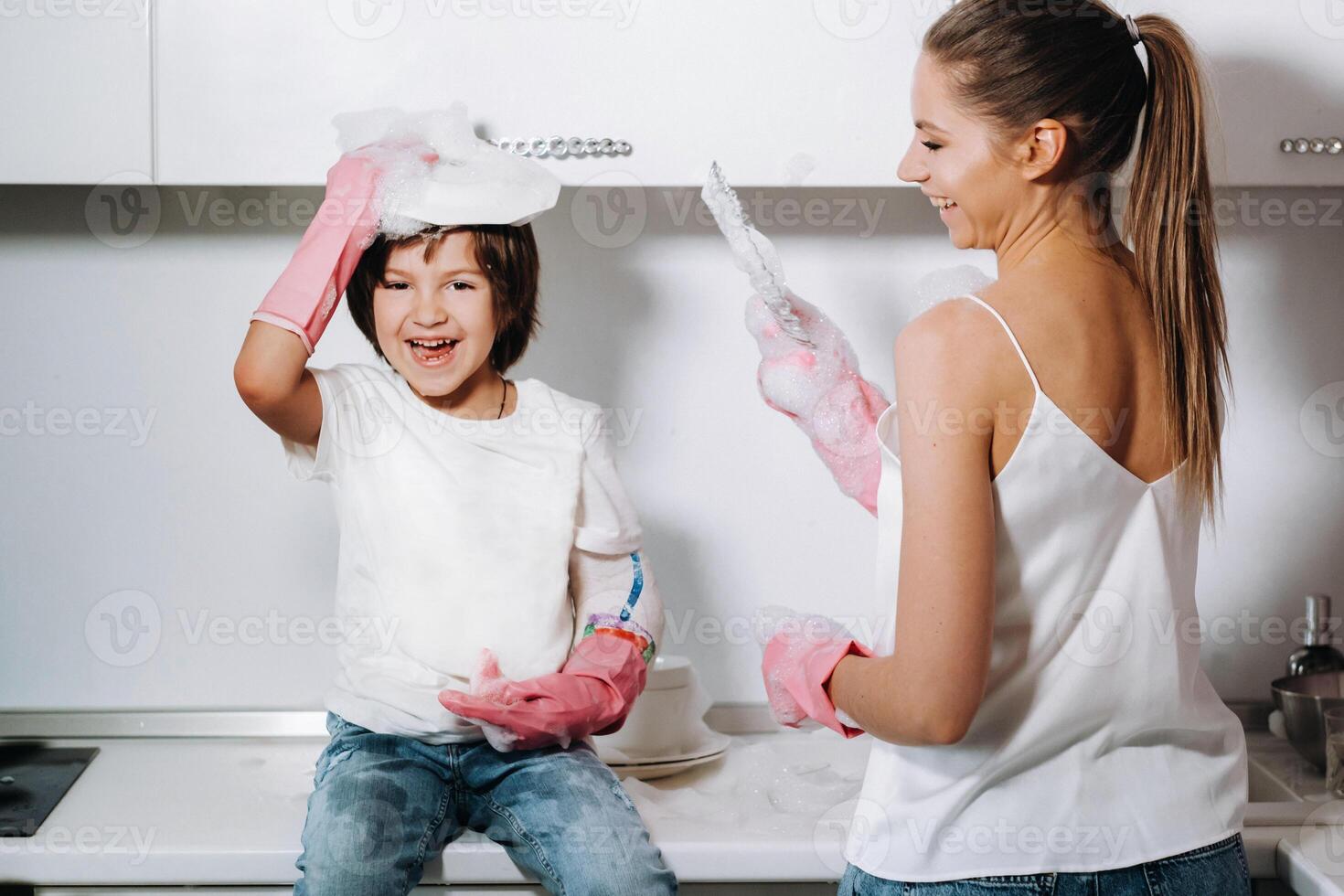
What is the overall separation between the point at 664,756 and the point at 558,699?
310 mm

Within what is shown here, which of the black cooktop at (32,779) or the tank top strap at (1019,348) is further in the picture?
the black cooktop at (32,779)

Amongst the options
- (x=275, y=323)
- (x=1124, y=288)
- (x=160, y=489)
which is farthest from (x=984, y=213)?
(x=160, y=489)

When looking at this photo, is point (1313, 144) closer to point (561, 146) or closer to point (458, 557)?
point (561, 146)

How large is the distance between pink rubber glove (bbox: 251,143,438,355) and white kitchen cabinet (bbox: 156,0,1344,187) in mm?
99

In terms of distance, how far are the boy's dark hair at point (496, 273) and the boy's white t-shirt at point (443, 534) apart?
71mm

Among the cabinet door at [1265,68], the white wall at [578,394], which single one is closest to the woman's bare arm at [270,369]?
the white wall at [578,394]

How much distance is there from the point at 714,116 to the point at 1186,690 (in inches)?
27.1

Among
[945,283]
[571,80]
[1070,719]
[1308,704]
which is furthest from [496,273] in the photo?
[1308,704]

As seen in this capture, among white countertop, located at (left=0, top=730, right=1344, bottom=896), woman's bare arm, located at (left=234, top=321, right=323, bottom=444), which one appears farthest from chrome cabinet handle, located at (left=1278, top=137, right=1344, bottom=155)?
woman's bare arm, located at (left=234, top=321, right=323, bottom=444)

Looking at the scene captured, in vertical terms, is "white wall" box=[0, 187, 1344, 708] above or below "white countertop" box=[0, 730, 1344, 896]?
above

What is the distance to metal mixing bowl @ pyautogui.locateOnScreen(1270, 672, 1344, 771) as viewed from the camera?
1.44m

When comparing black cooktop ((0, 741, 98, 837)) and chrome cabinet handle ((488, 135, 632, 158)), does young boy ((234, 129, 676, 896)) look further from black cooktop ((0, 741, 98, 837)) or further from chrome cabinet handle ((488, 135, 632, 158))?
black cooktop ((0, 741, 98, 837))

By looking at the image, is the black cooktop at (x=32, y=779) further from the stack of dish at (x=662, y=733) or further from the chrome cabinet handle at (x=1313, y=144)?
the chrome cabinet handle at (x=1313, y=144)

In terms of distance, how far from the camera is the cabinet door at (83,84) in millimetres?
1267
